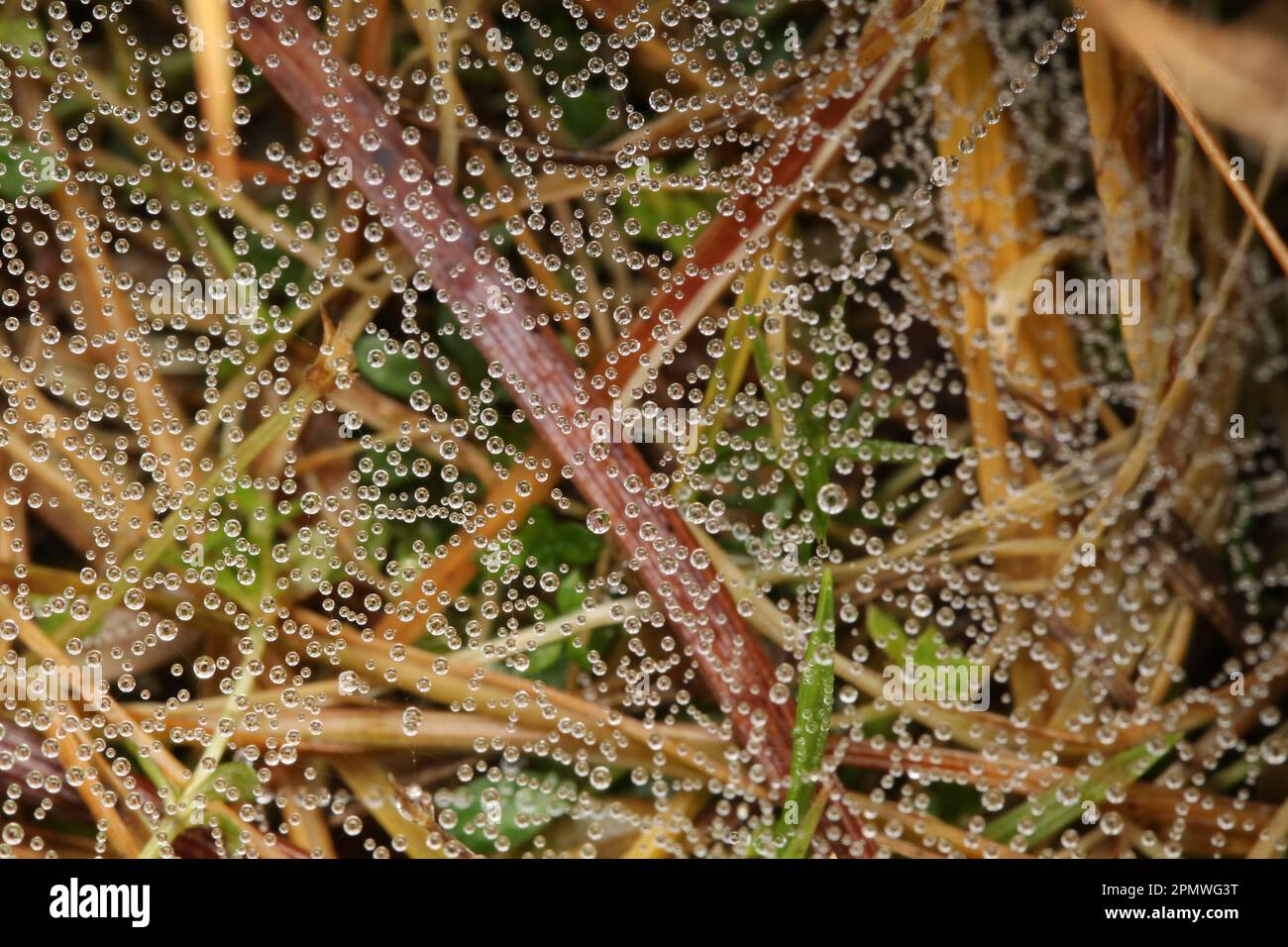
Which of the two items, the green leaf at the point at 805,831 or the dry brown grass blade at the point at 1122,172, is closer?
the green leaf at the point at 805,831

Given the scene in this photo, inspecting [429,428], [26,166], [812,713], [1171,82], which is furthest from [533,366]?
[1171,82]

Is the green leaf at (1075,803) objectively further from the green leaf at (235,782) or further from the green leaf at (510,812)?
the green leaf at (235,782)

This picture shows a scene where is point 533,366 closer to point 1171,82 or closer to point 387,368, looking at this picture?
point 387,368

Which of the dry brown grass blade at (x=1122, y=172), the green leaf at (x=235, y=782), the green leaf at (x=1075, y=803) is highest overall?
the dry brown grass blade at (x=1122, y=172)

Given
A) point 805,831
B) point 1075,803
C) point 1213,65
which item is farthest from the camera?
point 1213,65

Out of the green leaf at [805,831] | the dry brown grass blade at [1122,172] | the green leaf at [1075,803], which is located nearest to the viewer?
the green leaf at [805,831]

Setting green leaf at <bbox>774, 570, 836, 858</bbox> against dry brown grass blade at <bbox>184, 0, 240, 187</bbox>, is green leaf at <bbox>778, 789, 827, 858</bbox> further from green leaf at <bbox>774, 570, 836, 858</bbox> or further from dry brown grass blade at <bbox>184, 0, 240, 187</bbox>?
dry brown grass blade at <bbox>184, 0, 240, 187</bbox>

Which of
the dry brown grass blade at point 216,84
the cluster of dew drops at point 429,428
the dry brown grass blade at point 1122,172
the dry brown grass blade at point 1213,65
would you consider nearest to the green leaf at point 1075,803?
the cluster of dew drops at point 429,428

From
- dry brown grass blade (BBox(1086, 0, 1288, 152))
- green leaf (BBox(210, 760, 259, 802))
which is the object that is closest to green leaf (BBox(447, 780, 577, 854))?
green leaf (BBox(210, 760, 259, 802))

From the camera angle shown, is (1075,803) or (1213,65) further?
(1213,65)
